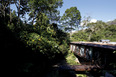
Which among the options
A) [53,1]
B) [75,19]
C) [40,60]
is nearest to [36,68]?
[40,60]

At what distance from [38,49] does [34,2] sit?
13.4 metres

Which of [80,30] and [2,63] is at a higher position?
[80,30]

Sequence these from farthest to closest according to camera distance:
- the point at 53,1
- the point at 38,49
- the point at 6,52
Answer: the point at 53,1 < the point at 38,49 < the point at 6,52

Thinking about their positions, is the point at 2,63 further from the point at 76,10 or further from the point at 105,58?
the point at 76,10

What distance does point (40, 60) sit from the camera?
22.0 feet

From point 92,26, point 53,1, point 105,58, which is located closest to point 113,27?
point 92,26

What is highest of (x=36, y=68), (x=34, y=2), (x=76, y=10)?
(x=76, y=10)

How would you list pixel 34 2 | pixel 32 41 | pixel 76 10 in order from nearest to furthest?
1. pixel 32 41
2. pixel 34 2
3. pixel 76 10

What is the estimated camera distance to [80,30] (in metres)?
40.3

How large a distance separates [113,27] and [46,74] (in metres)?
46.6

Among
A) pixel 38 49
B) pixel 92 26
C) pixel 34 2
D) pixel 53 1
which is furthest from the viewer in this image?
pixel 92 26

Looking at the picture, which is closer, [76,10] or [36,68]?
[36,68]

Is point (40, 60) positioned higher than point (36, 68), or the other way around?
point (40, 60)

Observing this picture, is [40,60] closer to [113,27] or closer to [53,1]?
[53,1]
